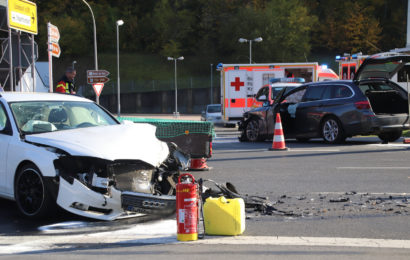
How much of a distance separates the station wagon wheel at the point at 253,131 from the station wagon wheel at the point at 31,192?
36.9 ft

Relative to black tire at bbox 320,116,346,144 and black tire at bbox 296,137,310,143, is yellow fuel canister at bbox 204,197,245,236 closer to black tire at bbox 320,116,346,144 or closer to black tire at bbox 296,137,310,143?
black tire at bbox 320,116,346,144

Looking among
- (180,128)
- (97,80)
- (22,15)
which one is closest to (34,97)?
(180,128)

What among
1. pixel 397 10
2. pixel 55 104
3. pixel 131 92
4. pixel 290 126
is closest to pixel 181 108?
pixel 131 92

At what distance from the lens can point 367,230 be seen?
19.0 feet

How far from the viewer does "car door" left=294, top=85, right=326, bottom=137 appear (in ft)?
52.8

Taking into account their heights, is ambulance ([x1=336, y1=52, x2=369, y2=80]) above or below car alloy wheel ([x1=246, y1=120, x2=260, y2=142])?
above

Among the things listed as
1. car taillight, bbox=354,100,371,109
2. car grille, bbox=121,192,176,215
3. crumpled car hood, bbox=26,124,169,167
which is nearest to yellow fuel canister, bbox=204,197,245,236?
car grille, bbox=121,192,176,215

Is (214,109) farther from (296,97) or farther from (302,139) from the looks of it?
(296,97)

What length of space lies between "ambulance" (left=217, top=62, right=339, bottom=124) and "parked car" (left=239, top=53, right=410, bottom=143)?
34.8ft

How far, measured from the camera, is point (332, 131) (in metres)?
15.8

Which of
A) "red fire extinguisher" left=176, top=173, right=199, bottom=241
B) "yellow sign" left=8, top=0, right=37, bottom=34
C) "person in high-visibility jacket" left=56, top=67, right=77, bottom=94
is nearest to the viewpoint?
"red fire extinguisher" left=176, top=173, right=199, bottom=241

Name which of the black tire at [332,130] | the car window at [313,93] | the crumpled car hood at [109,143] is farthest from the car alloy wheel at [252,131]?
the crumpled car hood at [109,143]

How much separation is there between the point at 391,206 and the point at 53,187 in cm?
386

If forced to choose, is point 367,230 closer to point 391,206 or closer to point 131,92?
point 391,206
